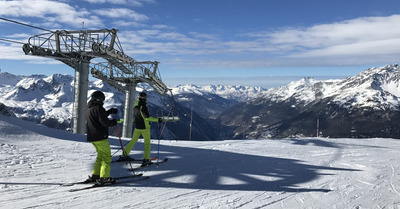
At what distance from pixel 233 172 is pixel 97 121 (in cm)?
486

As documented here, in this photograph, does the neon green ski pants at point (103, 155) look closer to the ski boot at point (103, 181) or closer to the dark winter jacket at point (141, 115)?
the ski boot at point (103, 181)

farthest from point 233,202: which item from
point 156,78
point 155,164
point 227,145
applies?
point 156,78

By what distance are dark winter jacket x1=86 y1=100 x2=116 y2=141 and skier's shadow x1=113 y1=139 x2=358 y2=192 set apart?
1926 mm

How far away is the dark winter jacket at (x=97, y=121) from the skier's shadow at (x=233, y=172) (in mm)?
1926

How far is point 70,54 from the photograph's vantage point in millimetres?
20859

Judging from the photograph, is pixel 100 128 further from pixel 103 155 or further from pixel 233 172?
pixel 233 172

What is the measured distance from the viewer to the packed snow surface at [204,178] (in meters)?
6.36

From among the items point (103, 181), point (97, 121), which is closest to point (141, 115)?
point (97, 121)

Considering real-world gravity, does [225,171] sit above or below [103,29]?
below

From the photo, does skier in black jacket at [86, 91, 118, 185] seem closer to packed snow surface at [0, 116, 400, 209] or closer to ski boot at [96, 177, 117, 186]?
ski boot at [96, 177, 117, 186]

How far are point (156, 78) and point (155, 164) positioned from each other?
20578 mm

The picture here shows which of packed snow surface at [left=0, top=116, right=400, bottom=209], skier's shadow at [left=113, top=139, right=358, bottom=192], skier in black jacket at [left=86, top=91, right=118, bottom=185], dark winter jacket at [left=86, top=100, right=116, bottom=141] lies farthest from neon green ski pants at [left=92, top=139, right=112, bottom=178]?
skier's shadow at [left=113, top=139, right=358, bottom=192]

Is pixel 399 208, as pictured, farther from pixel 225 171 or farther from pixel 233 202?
pixel 225 171

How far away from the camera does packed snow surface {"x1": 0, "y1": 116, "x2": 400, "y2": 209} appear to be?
6.36 meters
